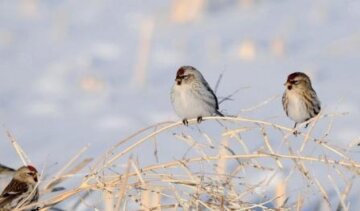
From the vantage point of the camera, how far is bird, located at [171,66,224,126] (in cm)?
541

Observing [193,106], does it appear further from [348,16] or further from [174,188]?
[348,16]

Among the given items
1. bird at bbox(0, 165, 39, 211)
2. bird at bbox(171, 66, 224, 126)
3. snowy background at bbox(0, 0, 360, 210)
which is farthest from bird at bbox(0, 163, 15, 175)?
snowy background at bbox(0, 0, 360, 210)

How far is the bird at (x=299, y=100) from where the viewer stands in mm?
5531

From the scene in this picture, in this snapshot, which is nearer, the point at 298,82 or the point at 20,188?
the point at 20,188

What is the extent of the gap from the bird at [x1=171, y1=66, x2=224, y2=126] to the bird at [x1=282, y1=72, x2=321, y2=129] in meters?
0.35

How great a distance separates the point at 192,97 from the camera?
5.46 metres

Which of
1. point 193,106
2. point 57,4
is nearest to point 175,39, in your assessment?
point 57,4

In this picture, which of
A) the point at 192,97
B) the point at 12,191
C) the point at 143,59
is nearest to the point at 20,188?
the point at 12,191

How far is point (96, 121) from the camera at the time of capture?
9898 mm

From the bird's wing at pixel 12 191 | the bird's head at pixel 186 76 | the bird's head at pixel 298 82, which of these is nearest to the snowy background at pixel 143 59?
the bird's head at pixel 298 82

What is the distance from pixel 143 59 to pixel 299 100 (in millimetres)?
4513

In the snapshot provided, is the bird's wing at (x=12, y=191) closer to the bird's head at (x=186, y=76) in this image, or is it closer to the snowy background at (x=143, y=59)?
the bird's head at (x=186, y=76)

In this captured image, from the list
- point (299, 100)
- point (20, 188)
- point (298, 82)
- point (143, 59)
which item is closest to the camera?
point (20, 188)

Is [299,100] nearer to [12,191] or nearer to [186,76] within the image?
[186,76]
